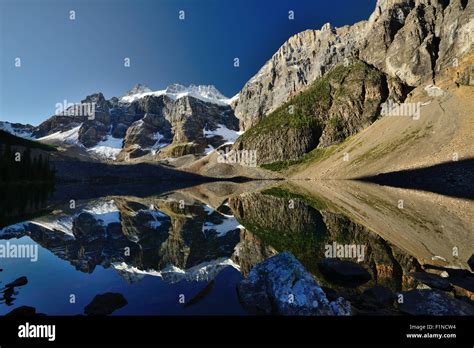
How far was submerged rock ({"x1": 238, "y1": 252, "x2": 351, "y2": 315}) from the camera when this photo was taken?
38.5 feet

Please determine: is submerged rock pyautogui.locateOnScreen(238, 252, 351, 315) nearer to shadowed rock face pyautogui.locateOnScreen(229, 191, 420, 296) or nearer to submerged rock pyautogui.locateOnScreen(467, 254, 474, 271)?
shadowed rock face pyautogui.locateOnScreen(229, 191, 420, 296)

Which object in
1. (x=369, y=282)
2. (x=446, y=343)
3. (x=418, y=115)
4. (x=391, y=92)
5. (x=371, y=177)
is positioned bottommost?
(x=369, y=282)

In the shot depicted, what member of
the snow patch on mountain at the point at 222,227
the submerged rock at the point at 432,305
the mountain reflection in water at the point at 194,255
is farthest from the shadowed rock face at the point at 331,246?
the submerged rock at the point at 432,305

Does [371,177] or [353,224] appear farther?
Result: [371,177]

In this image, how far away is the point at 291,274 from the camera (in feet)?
44.6

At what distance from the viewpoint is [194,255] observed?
2205 centimetres

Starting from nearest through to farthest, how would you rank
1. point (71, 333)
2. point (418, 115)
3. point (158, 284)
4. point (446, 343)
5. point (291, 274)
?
point (71, 333) < point (446, 343) < point (291, 274) < point (158, 284) < point (418, 115)

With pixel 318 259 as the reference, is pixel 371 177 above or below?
above

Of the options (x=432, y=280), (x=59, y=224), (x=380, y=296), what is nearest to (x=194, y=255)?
(x=380, y=296)

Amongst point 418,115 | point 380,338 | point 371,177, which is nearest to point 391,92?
point 418,115

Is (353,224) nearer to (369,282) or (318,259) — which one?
(318,259)

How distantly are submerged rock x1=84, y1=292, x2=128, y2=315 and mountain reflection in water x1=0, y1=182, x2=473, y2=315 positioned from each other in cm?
25

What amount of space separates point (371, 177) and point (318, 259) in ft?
336

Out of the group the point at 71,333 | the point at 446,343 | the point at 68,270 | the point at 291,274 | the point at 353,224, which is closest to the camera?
the point at 71,333
